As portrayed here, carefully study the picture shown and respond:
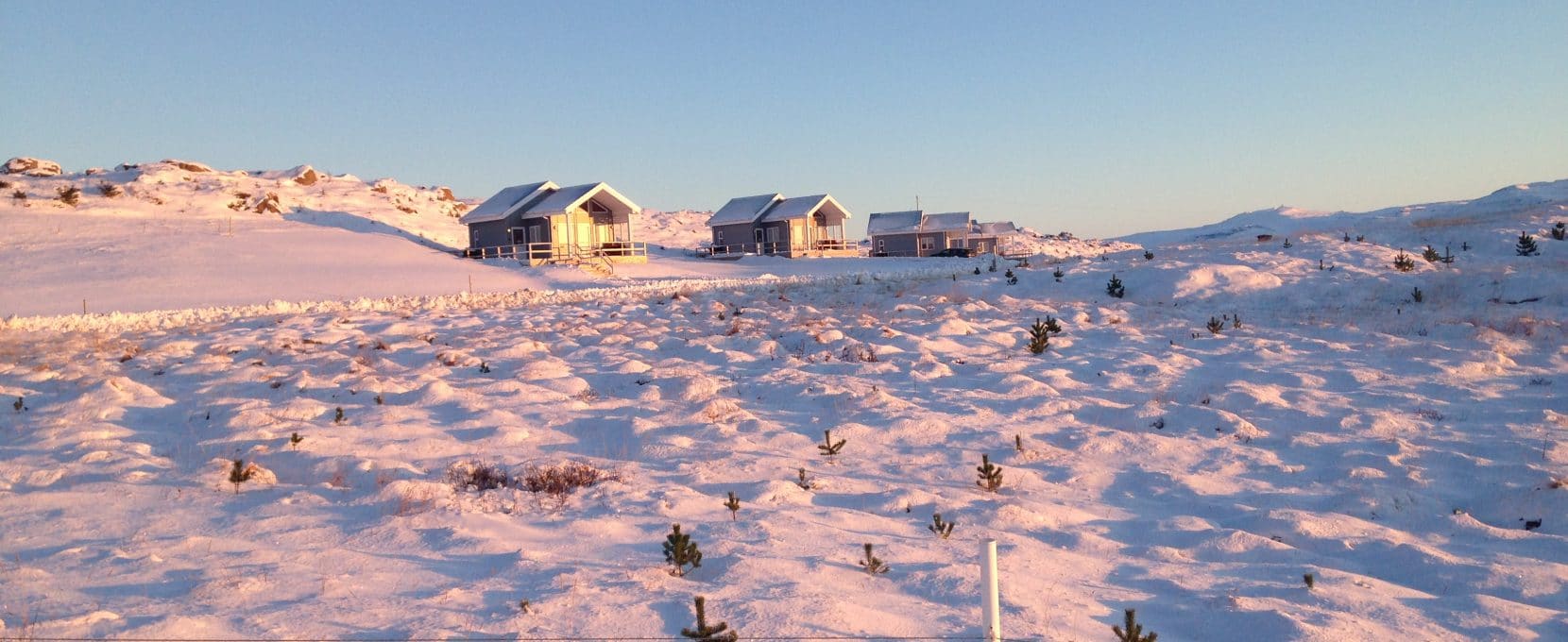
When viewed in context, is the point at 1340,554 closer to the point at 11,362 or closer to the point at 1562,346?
the point at 1562,346

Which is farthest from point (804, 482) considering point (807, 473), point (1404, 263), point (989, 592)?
point (1404, 263)

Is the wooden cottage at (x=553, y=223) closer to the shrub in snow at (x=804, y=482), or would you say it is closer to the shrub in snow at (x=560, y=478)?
the shrub in snow at (x=560, y=478)

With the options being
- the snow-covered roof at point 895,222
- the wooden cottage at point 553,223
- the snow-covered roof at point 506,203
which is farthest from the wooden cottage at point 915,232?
the snow-covered roof at point 506,203

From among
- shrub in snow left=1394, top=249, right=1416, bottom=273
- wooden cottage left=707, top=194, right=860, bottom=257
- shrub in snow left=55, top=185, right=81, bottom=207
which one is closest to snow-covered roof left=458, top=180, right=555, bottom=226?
wooden cottage left=707, top=194, right=860, bottom=257

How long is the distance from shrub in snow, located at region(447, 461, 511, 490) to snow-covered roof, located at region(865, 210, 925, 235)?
59.2 metres

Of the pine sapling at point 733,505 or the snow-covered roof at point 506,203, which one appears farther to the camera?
the snow-covered roof at point 506,203

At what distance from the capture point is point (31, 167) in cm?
6138

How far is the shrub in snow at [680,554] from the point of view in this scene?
5.84 meters

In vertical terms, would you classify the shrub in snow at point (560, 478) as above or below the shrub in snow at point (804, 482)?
above

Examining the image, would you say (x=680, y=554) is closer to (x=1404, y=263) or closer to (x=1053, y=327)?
(x=1053, y=327)

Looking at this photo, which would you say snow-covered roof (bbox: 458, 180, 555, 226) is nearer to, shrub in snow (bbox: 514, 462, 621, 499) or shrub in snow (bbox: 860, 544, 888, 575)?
shrub in snow (bbox: 514, 462, 621, 499)

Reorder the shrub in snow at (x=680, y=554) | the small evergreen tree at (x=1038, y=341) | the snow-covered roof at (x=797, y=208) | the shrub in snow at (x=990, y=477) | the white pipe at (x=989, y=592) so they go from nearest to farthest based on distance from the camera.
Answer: the white pipe at (x=989, y=592) < the shrub in snow at (x=680, y=554) < the shrub in snow at (x=990, y=477) < the small evergreen tree at (x=1038, y=341) < the snow-covered roof at (x=797, y=208)

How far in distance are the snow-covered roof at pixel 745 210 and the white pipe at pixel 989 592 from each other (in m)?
53.9

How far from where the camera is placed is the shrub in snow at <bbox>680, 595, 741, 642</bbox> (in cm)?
463
